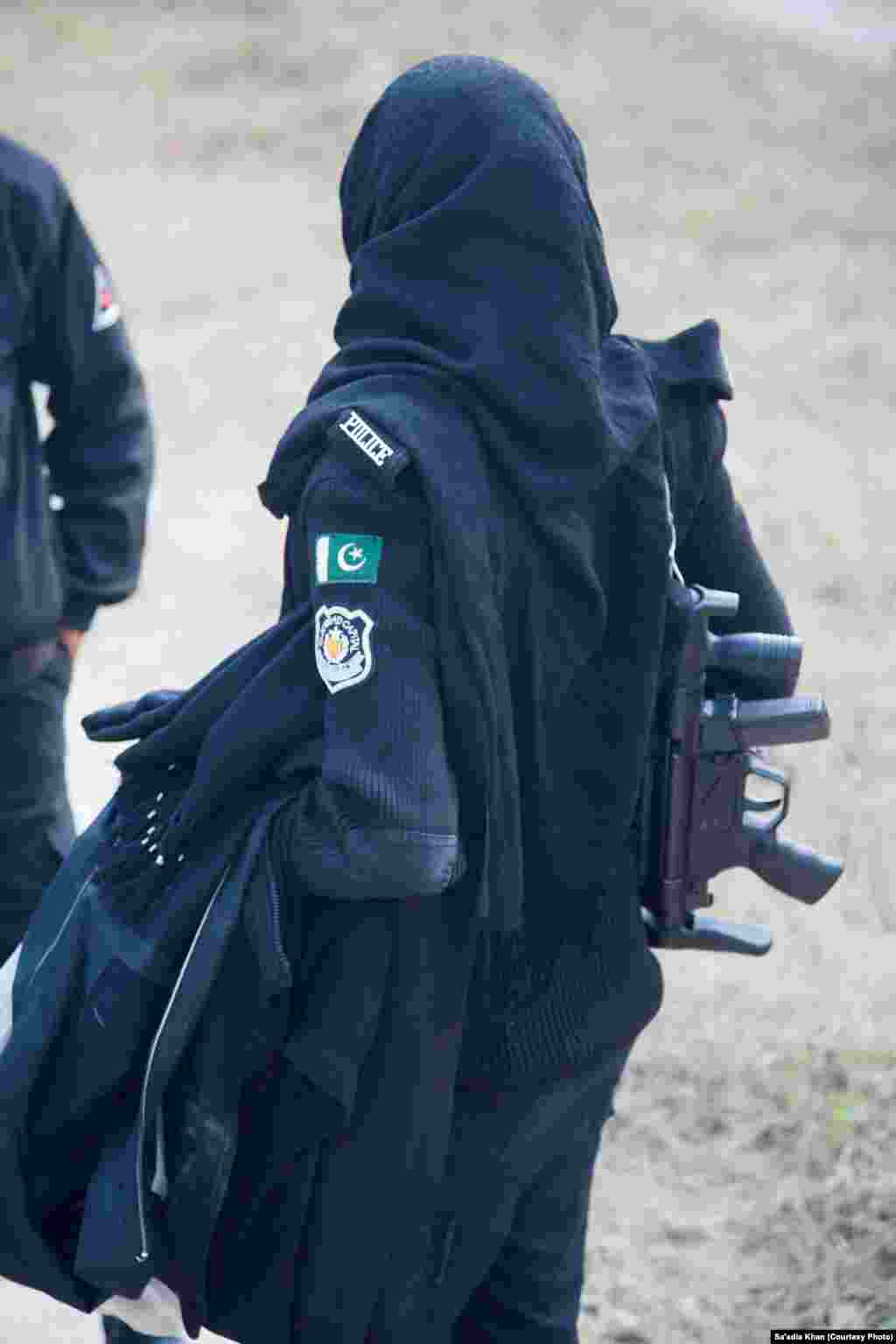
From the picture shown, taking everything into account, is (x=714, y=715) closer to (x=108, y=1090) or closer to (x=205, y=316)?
(x=108, y=1090)

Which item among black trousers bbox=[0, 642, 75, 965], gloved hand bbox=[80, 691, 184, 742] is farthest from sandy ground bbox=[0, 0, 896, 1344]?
gloved hand bbox=[80, 691, 184, 742]

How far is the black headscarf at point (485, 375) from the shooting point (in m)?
1.87

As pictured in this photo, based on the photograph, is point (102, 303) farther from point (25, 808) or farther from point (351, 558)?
point (351, 558)

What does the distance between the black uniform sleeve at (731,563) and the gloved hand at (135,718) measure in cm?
67

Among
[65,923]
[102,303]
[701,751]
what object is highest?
[102,303]

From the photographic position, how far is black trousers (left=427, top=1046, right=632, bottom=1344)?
83.0 inches

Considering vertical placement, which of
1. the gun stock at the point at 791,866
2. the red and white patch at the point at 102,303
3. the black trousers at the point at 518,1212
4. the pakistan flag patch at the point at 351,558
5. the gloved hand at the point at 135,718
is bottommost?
the black trousers at the point at 518,1212

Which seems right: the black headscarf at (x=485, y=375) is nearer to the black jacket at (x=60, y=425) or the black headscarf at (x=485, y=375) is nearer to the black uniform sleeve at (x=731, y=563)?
the black uniform sleeve at (x=731, y=563)

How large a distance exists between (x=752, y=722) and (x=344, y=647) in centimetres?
68

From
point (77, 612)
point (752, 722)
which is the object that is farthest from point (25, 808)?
point (752, 722)

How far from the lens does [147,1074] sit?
2.04m

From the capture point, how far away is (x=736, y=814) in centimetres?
239

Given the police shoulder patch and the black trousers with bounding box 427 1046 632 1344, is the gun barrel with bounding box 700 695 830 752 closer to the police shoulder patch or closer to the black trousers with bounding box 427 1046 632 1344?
the black trousers with bounding box 427 1046 632 1344

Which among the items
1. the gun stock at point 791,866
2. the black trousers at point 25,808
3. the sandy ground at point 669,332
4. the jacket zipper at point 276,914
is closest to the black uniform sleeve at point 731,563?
the gun stock at point 791,866
